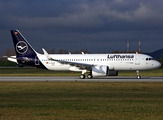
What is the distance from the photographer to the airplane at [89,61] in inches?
1599

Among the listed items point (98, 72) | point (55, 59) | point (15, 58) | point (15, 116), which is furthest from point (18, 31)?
point (15, 116)

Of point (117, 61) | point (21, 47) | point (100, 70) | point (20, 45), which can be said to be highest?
point (20, 45)

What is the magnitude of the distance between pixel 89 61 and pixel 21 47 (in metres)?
11.6

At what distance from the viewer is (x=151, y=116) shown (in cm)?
1237

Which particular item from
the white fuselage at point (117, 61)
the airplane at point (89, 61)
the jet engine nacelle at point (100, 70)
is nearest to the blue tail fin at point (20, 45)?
the airplane at point (89, 61)

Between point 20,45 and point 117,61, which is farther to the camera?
point 20,45

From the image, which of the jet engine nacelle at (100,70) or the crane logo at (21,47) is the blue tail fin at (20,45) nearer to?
the crane logo at (21,47)

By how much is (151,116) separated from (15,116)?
6169mm

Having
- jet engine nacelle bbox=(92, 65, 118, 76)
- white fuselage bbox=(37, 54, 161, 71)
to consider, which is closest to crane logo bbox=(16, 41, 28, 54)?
white fuselage bbox=(37, 54, 161, 71)

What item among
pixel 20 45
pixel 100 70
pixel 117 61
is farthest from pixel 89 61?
pixel 20 45

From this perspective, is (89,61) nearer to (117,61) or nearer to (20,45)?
(117,61)

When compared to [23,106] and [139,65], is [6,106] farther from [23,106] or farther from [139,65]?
[139,65]

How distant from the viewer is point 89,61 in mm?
42219

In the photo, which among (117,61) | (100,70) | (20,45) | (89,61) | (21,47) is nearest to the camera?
(100,70)
